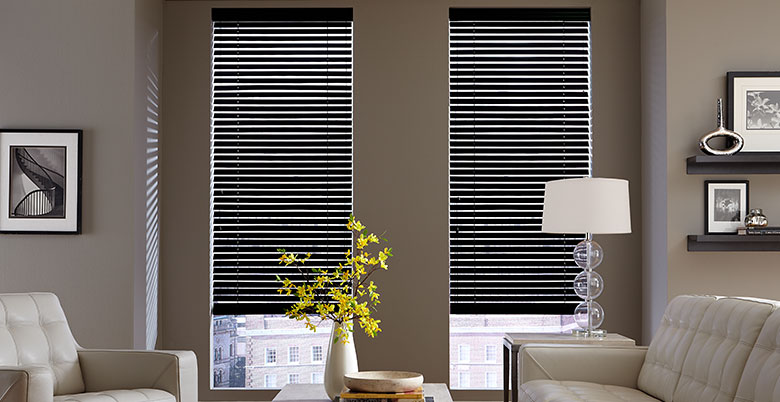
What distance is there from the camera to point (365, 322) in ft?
10.5

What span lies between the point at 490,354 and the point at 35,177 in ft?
10.1

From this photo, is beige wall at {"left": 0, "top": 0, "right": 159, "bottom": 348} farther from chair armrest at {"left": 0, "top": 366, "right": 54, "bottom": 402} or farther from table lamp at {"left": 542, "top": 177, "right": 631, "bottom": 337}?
table lamp at {"left": 542, "top": 177, "right": 631, "bottom": 337}

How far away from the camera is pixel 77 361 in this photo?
364cm

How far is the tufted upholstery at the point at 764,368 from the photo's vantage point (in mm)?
2580

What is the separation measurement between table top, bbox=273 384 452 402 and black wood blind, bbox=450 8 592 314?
1687mm

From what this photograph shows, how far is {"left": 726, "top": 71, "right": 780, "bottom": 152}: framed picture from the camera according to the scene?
178 inches

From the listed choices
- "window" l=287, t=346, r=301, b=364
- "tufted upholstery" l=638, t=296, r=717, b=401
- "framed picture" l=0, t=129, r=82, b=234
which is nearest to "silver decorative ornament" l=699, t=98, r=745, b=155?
"tufted upholstery" l=638, t=296, r=717, b=401

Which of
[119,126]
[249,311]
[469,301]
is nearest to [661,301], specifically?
[469,301]

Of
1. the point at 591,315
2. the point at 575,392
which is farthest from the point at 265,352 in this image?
the point at 575,392

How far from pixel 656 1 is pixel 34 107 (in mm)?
3862

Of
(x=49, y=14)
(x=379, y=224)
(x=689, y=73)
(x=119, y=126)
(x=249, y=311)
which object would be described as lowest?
(x=249, y=311)

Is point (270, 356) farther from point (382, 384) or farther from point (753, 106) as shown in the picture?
point (753, 106)

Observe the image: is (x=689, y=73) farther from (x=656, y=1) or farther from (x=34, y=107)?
(x=34, y=107)

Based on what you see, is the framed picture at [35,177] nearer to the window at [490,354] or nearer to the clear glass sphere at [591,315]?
the window at [490,354]
